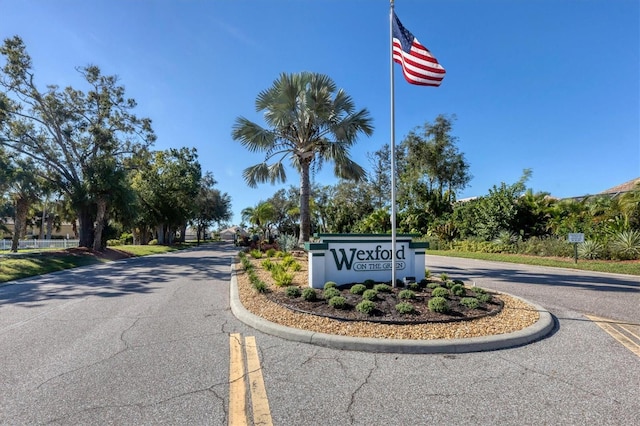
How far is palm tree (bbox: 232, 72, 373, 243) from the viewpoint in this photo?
13328 millimetres

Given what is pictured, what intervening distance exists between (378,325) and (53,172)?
985 inches

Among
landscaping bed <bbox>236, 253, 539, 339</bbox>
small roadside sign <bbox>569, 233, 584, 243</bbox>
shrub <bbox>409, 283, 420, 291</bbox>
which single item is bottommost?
landscaping bed <bbox>236, 253, 539, 339</bbox>

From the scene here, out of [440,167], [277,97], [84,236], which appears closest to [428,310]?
[277,97]

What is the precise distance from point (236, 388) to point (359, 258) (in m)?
4.72

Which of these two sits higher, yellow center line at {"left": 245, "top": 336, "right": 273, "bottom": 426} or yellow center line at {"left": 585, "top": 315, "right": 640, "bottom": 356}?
yellow center line at {"left": 585, "top": 315, "right": 640, "bottom": 356}

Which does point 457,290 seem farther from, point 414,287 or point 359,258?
point 359,258

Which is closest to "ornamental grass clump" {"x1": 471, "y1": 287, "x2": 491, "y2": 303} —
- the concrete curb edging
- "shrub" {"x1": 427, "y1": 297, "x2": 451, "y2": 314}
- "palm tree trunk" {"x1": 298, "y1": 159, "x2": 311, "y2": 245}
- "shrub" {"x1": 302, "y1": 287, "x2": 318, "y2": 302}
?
"shrub" {"x1": 427, "y1": 297, "x2": 451, "y2": 314}

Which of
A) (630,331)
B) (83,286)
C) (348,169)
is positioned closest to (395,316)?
(630,331)

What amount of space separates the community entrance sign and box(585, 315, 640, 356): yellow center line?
325 cm

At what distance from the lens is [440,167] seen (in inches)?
1277

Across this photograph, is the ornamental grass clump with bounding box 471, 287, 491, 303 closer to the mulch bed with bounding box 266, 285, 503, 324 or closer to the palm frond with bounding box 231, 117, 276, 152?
the mulch bed with bounding box 266, 285, 503, 324

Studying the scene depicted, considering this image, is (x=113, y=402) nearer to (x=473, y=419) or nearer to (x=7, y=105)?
(x=473, y=419)

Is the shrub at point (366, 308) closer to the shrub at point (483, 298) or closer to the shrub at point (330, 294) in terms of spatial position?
the shrub at point (330, 294)

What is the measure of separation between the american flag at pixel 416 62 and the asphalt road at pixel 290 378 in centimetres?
480
